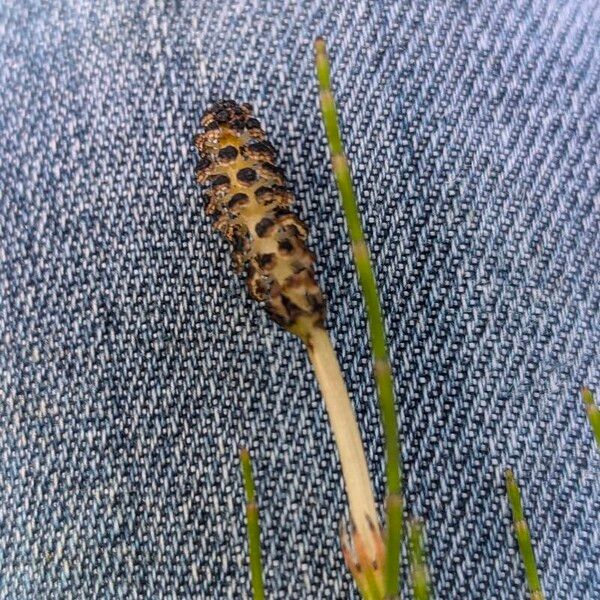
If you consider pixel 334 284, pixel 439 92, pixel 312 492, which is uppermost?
pixel 439 92

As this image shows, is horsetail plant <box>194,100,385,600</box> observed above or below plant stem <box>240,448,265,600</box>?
above

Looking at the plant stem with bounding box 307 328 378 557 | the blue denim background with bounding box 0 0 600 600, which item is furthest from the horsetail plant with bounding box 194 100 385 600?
the blue denim background with bounding box 0 0 600 600

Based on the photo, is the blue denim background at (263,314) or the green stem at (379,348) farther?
the blue denim background at (263,314)

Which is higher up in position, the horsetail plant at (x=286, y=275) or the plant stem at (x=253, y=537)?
the horsetail plant at (x=286, y=275)

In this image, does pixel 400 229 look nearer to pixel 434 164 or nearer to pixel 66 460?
pixel 434 164

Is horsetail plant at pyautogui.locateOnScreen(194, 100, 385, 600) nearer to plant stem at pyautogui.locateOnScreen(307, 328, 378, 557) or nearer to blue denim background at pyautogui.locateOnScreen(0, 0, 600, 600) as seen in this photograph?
plant stem at pyautogui.locateOnScreen(307, 328, 378, 557)

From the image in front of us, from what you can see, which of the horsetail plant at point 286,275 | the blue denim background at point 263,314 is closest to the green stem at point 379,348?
the horsetail plant at point 286,275

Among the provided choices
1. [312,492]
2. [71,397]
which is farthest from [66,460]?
[312,492]

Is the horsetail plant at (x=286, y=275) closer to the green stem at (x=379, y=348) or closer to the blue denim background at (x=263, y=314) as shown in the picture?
the green stem at (x=379, y=348)
